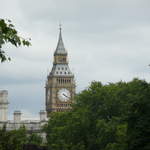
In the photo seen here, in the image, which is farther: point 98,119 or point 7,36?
point 98,119

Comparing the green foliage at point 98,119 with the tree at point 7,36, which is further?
the green foliage at point 98,119

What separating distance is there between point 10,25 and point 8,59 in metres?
0.90

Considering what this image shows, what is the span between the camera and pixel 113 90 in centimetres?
11531

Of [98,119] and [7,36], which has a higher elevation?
[98,119]

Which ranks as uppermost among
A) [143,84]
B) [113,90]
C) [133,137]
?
[113,90]

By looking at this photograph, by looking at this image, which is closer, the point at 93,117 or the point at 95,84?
the point at 93,117

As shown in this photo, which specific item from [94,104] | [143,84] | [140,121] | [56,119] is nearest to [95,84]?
[94,104]

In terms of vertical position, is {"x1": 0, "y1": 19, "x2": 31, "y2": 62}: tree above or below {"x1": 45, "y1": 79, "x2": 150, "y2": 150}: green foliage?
below

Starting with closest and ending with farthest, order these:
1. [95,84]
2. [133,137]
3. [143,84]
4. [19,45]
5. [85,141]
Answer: [19,45] < [133,137] < [143,84] < [85,141] < [95,84]

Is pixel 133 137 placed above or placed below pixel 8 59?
above

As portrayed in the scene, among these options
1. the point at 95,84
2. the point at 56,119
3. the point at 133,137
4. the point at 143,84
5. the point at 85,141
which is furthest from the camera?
the point at 56,119

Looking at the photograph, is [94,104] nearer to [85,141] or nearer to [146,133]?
[85,141]

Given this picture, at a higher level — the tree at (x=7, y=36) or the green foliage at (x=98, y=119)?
the green foliage at (x=98, y=119)

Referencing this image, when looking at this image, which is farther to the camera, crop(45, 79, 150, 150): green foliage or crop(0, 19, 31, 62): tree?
crop(45, 79, 150, 150): green foliage
